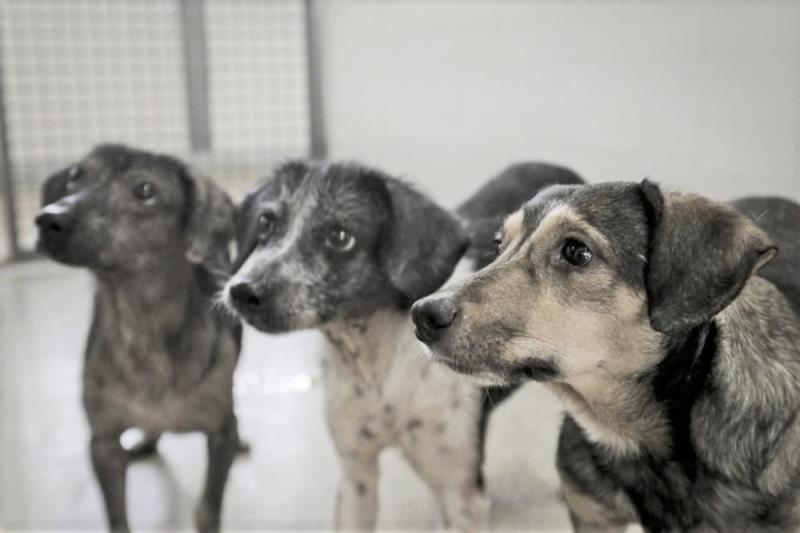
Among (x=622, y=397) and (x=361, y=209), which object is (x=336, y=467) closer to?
(x=361, y=209)

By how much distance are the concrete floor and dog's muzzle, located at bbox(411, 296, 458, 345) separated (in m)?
0.60

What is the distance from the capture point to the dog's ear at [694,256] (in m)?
1.09

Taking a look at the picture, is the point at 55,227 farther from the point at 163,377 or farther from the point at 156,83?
the point at 156,83

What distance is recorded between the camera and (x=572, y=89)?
1626 mm

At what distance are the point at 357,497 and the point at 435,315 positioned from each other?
791mm

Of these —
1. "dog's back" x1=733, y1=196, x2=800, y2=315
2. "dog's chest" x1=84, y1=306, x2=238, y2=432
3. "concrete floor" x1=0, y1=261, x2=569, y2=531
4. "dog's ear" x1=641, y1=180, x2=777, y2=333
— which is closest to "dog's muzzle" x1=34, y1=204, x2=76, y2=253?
"dog's chest" x1=84, y1=306, x2=238, y2=432

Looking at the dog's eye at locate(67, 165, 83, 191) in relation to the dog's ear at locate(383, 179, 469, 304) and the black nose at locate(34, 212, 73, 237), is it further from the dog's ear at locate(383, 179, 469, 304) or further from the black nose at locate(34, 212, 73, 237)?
the dog's ear at locate(383, 179, 469, 304)

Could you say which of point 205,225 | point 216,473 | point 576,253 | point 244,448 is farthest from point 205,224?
point 576,253

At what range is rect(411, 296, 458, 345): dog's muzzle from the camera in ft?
3.78

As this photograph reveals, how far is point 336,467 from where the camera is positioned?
6.45 feet

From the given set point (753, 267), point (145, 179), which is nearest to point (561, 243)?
point (753, 267)

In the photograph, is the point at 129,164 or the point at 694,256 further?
the point at 129,164

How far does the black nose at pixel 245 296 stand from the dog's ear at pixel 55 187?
428mm

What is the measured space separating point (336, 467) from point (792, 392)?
3.34 ft
